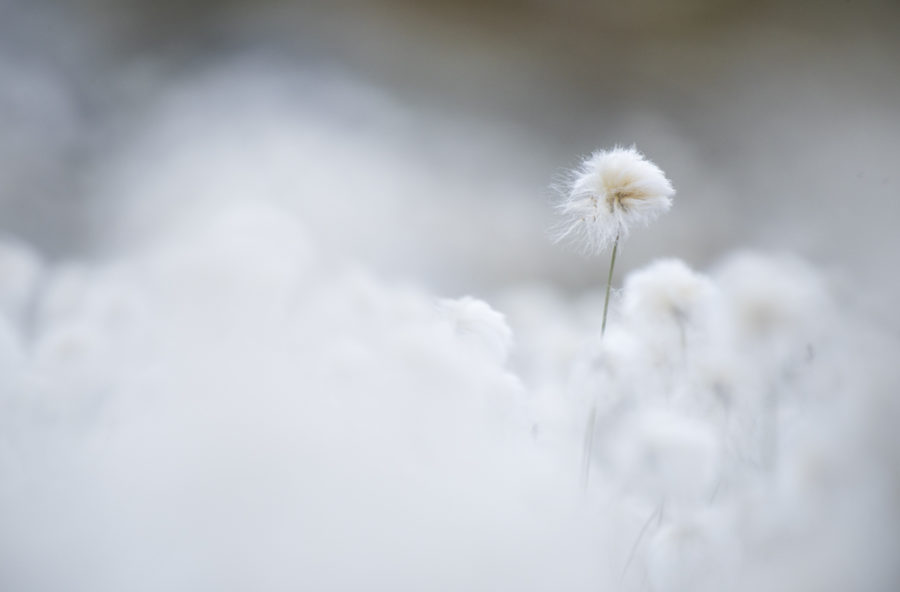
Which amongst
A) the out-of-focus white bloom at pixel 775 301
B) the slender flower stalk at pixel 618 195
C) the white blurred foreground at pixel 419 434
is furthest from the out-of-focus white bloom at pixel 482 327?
the out-of-focus white bloom at pixel 775 301

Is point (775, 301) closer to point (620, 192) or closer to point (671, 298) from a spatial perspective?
point (671, 298)

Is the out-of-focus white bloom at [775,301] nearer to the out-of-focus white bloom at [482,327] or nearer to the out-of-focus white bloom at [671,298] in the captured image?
the out-of-focus white bloom at [671,298]

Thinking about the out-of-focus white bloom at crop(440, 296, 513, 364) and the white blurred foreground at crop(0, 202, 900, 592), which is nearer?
the white blurred foreground at crop(0, 202, 900, 592)

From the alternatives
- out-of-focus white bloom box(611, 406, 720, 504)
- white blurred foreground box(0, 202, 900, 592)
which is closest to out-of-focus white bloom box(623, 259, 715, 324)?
white blurred foreground box(0, 202, 900, 592)

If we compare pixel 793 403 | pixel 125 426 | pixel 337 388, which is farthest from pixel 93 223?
pixel 793 403

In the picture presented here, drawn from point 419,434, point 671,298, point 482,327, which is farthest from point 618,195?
point 419,434

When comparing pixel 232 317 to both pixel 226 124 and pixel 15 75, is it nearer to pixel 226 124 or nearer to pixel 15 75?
pixel 226 124

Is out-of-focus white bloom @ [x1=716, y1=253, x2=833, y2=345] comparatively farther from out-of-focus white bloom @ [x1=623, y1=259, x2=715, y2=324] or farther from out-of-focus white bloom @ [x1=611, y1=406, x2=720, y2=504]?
out-of-focus white bloom @ [x1=611, y1=406, x2=720, y2=504]
